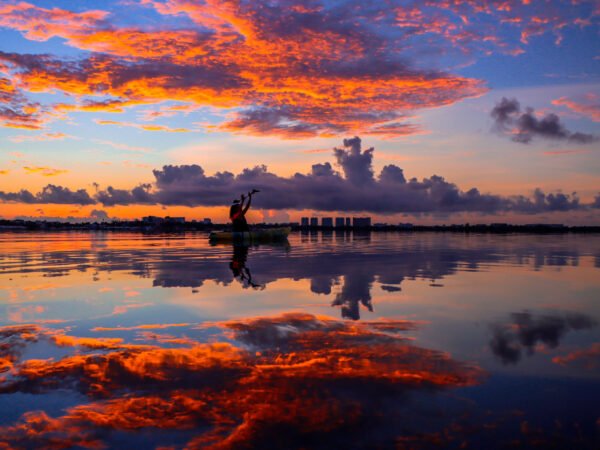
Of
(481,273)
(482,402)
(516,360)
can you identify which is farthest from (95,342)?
(481,273)

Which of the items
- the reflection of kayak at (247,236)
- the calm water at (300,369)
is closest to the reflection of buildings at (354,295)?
the calm water at (300,369)

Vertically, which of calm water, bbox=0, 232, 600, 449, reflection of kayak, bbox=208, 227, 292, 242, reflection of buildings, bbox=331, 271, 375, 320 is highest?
reflection of kayak, bbox=208, 227, 292, 242

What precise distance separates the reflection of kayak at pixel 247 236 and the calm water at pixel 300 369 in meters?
34.2

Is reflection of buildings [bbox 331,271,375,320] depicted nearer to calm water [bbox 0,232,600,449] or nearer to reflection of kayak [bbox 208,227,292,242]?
calm water [bbox 0,232,600,449]

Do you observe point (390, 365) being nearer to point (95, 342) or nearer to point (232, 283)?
point (95, 342)

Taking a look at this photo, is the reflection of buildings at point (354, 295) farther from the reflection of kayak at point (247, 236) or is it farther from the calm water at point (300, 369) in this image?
the reflection of kayak at point (247, 236)

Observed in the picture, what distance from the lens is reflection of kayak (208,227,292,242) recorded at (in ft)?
165

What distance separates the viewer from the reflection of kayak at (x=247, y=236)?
165 feet

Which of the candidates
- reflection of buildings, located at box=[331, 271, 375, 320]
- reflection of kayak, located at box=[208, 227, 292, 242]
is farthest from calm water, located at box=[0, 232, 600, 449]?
reflection of kayak, located at box=[208, 227, 292, 242]

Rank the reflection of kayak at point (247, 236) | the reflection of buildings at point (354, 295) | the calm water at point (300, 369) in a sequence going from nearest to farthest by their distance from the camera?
the calm water at point (300, 369), the reflection of buildings at point (354, 295), the reflection of kayak at point (247, 236)

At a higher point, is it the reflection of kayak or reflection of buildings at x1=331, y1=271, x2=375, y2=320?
the reflection of kayak

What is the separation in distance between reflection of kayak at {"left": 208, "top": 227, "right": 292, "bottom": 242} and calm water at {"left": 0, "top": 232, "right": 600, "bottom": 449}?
3416 cm

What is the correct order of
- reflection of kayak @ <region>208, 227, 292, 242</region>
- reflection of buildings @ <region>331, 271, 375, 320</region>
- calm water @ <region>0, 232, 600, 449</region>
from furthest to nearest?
reflection of kayak @ <region>208, 227, 292, 242</region>
reflection of buildings @ <region>331, 271, 375, 320</region>
calm water @ <region>0, 232, 600, 449</region>

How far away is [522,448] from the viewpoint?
5.06 meters
